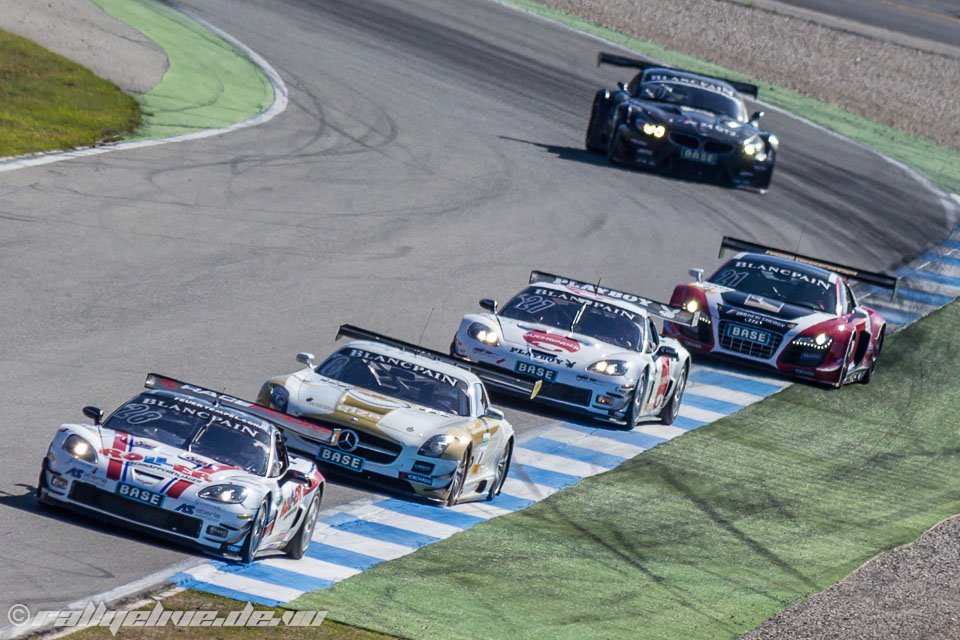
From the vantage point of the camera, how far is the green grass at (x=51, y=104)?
24031 mm

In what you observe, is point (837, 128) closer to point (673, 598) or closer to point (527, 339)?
point (527, 339)

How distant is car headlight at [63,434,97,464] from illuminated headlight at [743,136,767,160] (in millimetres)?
19094

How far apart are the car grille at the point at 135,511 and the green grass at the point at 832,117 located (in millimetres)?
25317

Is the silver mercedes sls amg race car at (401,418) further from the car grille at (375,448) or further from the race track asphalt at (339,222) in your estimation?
the race track asphalt at (339,222)

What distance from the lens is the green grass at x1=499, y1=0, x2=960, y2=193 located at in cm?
3631

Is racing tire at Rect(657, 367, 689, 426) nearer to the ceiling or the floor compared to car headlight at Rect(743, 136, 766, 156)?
nearer to the floor

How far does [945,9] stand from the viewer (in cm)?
5644

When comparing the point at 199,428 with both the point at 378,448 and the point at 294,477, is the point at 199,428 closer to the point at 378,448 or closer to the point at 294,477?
the point at 294,477

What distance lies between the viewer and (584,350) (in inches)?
695

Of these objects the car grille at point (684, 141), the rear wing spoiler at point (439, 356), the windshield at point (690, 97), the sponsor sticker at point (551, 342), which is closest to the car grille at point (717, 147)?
the car grille at point (684, 141)

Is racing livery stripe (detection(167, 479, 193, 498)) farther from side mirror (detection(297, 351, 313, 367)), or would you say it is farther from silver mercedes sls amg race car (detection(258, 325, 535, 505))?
side mirror (detection(297, 351, 313, 367))

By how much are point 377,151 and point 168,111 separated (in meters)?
3.33

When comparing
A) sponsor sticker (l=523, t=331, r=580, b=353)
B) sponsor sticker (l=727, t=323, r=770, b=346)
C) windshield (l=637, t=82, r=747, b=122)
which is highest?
windshield (l=637, t=82, r=747, b=122)

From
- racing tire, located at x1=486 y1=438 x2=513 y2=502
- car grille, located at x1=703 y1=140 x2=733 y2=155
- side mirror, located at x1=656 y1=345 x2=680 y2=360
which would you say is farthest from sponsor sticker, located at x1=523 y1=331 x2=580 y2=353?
car grille, located at x1=703 y1=140 x2=733 y2=155
